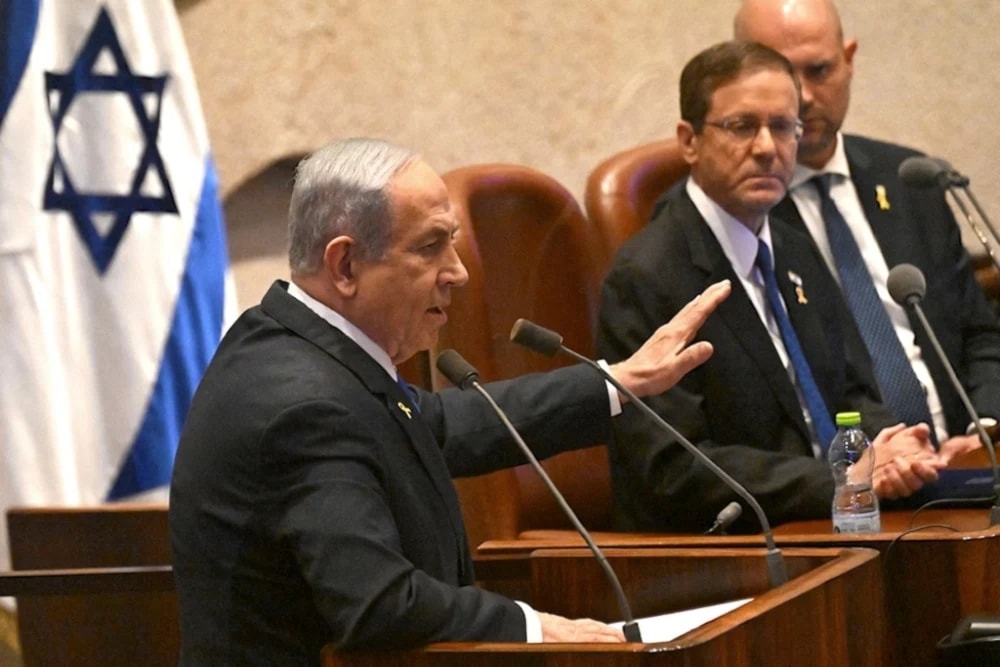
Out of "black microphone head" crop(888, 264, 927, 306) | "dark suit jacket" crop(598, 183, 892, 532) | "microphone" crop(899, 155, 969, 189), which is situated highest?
"microphone" crop(899, 155, 969, 189)

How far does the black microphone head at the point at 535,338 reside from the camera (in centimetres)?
242

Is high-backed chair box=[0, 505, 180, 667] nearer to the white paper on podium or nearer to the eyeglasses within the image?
the white paper on podium

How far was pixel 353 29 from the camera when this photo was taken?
4348 mm

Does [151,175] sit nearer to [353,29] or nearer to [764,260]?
[353,29]

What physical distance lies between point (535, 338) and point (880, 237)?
74.1 inches

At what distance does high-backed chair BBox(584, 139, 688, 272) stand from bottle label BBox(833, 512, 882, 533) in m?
1.24

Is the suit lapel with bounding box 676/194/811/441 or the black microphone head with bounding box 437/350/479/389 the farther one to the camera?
the suit lapel with bounding box 676/194/811/441

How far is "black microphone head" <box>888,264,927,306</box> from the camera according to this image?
9.76 ft

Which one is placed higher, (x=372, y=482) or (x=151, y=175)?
(x=151, y=175)

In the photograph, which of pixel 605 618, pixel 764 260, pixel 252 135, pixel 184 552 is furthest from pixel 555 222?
pixel 184 552

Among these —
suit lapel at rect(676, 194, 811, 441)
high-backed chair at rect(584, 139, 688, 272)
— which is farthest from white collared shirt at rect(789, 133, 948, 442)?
suit lapel at rect(676, 194, 811, 441)

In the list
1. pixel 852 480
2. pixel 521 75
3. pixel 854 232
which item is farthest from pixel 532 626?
pixel 521 75

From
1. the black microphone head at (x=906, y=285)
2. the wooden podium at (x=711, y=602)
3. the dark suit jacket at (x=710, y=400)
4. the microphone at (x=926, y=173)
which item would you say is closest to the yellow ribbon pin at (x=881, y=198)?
the dark suit jacket at (x=710, y=400)

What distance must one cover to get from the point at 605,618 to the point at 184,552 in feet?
2.08
